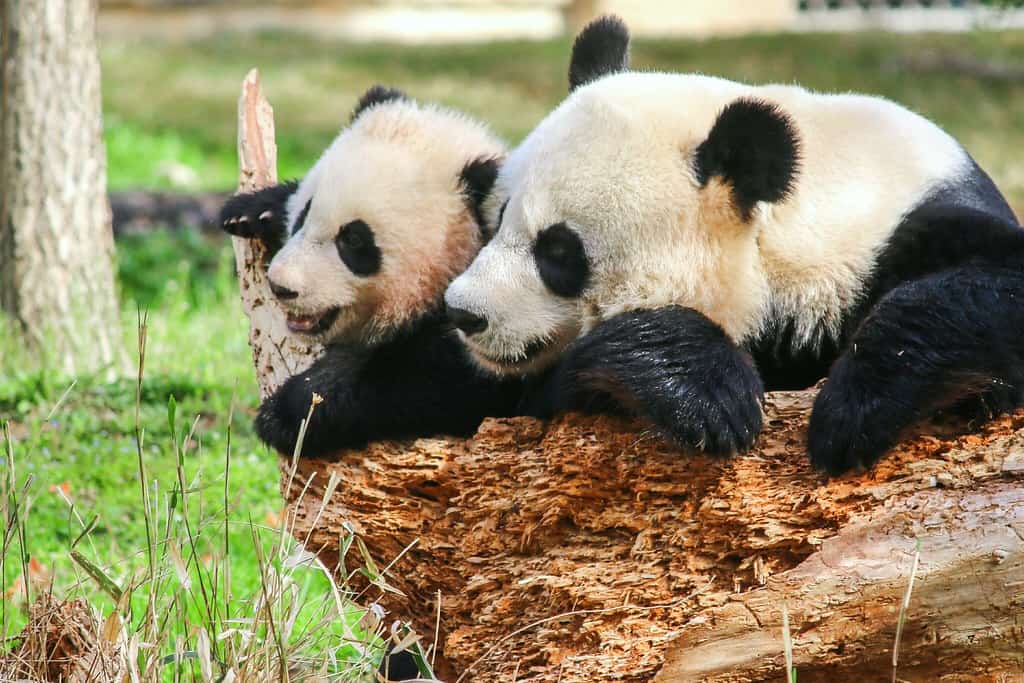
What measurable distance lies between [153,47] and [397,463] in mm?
12575

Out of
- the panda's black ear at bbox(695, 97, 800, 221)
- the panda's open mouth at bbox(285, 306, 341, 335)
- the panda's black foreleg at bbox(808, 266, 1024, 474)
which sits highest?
the panda's black ear at bbox(695, 97, 800, 221)

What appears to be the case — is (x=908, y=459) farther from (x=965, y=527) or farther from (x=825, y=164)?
(x=825, y=164)

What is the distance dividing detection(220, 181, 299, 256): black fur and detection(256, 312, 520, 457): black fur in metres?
0.56

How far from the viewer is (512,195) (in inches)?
121

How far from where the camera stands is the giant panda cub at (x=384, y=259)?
3.32m

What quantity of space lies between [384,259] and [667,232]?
39.3 inches

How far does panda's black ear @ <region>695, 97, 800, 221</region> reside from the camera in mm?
2768

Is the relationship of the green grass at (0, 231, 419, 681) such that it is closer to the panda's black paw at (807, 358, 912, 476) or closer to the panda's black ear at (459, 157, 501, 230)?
the panda's black ear at (459, 157, 501, 230)

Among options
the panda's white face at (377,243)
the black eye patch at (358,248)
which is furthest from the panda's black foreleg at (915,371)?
the black eye patch at (358,248)

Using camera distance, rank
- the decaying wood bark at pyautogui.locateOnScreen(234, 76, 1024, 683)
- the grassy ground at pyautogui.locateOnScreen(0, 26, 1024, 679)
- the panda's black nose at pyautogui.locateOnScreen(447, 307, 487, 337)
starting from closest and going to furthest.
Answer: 1. the decaying wood bark at pyautogui.locateOnScreen(234, 76, 1024, 683)
2. the panda's black nose at pyautogui.locateOnScreen(447, 307, 487, 337)
3. the grassy ground at pyautogui.locateOnScreen(0, 26, 1024, 679)

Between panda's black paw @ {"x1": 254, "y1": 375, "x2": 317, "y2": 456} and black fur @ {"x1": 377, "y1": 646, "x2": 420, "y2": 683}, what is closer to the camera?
panda's black paw @ {"x1": 254, "y1": 375, "x2": 317, "y2": 456}

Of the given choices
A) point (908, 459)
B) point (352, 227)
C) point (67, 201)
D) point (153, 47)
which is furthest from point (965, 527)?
point (153, 47)

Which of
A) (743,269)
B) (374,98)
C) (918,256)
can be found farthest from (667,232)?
(374,98)

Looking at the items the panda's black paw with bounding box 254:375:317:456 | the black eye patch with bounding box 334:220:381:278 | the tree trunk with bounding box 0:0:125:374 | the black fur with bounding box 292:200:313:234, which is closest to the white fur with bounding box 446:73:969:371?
the panda's black paw with bounding box 254:375:317:456
